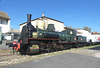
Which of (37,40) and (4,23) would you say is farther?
(4,23)

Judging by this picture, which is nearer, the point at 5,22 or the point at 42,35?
the point at 42,35

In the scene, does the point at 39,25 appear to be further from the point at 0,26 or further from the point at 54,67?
the point at 0,26

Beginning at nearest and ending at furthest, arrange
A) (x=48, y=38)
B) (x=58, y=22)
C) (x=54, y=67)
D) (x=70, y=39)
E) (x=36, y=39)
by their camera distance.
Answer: (x=54, y=67), (x=36, y=39), (x=48, y=38), (x=70, y=39), (x=58, y=22)

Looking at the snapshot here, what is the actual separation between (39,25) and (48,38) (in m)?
1.85

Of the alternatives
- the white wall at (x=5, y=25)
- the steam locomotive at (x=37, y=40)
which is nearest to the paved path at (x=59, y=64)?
the steam locomotive at (x=37, y=40)

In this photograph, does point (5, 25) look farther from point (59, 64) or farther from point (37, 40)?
point (59, 64)

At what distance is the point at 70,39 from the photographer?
13.9 metres

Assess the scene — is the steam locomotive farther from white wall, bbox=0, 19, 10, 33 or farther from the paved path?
white wall, bbox=0, 19, 10, 33

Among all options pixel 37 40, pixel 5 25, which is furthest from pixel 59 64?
pixel 5 25

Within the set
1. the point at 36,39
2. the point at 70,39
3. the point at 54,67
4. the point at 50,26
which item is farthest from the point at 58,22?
the point at 54,67

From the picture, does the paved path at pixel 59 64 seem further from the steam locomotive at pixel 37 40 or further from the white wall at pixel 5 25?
the white wall at pixel 5 25

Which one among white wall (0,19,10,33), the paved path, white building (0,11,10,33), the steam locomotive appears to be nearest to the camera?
the paved path

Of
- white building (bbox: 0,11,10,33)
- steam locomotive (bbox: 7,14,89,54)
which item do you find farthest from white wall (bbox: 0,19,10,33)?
steam locomotive (bbox: 7,14,89,54)

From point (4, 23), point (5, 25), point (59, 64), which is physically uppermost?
point (4, 23)
